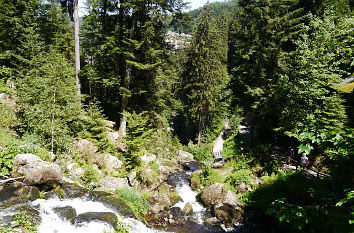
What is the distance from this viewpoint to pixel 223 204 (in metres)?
11.2

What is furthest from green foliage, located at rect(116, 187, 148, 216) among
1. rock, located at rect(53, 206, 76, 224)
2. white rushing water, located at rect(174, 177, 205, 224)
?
rock, located at rect(53, 206, 76, 224)

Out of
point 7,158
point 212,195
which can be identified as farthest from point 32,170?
point 212,195

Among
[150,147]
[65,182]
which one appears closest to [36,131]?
[65,182]

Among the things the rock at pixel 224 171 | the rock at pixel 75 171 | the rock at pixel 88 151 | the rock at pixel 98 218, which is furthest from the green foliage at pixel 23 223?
the rock at pixel 224 171

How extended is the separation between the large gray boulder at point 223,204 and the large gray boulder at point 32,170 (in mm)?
8523

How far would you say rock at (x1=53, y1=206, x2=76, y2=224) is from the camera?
675 cm

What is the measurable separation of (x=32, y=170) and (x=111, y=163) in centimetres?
510

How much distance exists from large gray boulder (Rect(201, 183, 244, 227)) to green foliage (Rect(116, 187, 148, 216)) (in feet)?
13.1

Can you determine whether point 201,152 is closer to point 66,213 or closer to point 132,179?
point 132,179

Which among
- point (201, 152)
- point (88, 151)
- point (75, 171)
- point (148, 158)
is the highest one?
point (88, 151)

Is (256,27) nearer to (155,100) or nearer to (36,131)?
(155,100)

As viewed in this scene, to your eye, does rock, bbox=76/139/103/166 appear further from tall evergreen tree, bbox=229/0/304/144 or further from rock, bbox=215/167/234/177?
tall evergreen tree, bbox=229/0/304/144

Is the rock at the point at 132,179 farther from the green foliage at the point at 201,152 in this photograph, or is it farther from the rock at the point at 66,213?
the green foliage at the point at 201,152

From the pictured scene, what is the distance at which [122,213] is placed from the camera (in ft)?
27.3
